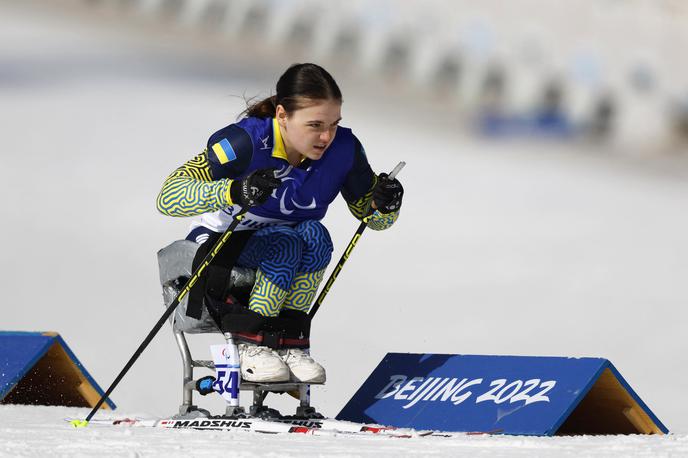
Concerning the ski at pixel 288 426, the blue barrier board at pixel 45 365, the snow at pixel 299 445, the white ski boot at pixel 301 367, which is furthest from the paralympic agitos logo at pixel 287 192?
the blue barrier board at pixel 45 365

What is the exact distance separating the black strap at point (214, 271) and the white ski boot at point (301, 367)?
0.95ft

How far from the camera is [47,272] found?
9.51 m

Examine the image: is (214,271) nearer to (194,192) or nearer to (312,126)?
(194,192)

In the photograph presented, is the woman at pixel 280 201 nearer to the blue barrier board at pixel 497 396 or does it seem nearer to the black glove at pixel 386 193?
the black glove at pixel 386 193

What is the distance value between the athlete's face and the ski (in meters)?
0.83

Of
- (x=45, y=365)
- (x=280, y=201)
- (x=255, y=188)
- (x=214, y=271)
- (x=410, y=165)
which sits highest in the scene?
(x=255, y=188)

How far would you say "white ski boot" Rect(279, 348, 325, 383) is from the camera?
13.4 ft

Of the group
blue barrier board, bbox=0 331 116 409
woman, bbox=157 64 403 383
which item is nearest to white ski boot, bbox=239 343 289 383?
woman, bbox=157 64 403 383

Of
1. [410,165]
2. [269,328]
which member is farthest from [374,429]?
[410,165]

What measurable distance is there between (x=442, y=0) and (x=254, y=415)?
1909 cm

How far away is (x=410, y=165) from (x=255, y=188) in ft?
37.1

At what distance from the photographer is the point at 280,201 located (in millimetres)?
4195

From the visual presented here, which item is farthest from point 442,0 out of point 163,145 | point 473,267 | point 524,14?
point 473,267

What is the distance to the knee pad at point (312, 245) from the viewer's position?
4.20 meters
